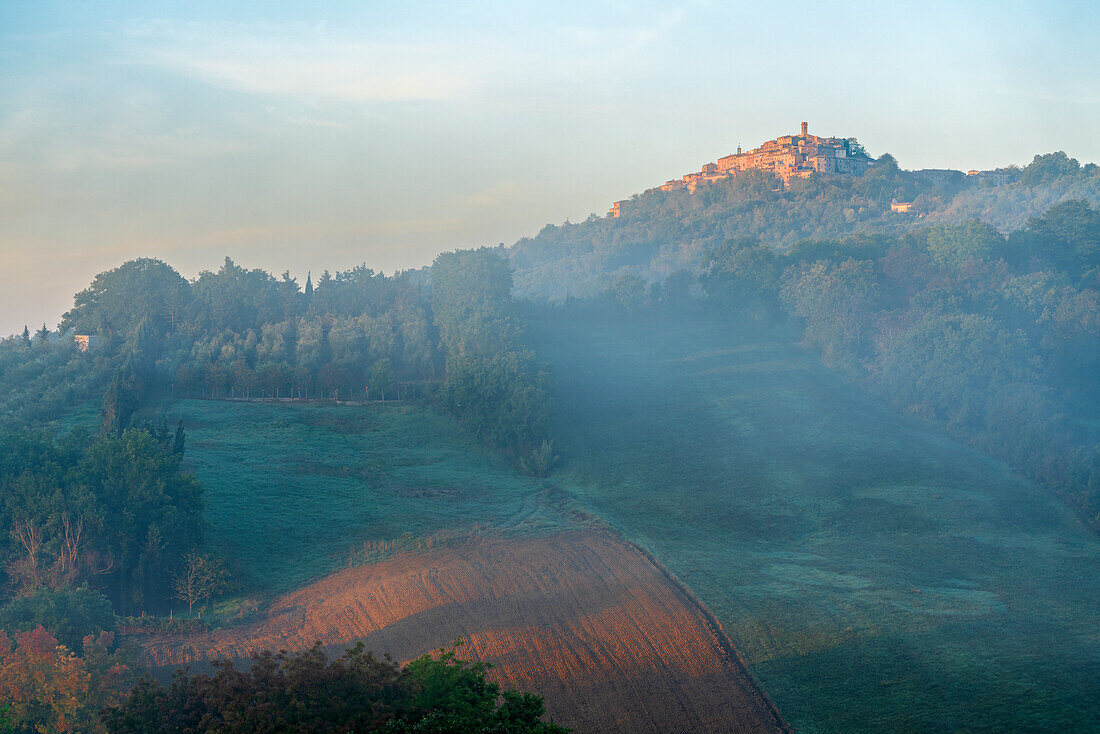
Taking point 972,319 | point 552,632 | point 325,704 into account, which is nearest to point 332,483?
point 552,632

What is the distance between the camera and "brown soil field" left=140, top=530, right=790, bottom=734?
2377cm

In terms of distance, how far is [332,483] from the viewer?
44250mm

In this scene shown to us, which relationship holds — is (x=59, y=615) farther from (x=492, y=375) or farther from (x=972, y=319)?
(x=972, y=319)

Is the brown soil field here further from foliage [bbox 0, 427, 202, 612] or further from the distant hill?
the distant hill

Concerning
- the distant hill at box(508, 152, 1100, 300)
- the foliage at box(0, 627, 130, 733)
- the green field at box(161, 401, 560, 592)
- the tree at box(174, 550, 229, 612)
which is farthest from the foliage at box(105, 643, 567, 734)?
the distant hill at box(508, 152, 1100, 300)

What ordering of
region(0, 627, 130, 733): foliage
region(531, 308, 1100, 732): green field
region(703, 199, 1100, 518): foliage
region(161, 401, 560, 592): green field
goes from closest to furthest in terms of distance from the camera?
region(0, 627, 130, 733): foliage → region(531, 308, 1100, 732): green field → region(161, 401, 560, 592): green field → region(703, 199, 1100, 518): foliage

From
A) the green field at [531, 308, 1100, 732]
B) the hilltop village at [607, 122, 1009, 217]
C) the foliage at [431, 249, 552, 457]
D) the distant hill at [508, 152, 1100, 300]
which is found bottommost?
the green field at [531, 308, 1100, 732]

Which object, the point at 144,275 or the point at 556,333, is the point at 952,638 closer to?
the point at 556,333

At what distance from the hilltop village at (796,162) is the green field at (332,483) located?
132102 millimetres

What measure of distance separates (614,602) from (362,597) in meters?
9.25

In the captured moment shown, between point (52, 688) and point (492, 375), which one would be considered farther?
point (492, 375)

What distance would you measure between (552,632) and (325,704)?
13.0m

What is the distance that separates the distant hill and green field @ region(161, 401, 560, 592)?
7050 cm

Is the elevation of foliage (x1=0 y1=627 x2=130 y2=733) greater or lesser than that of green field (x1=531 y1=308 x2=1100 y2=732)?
greater
